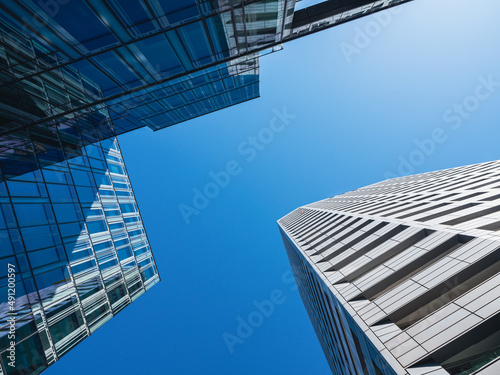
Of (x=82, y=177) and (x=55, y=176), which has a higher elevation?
(x=82, y=177)

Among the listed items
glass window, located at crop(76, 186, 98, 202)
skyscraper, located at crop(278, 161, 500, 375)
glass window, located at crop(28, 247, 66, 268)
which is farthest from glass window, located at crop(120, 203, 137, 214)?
skyscraper, located at crop(278, 161, 500, 375)

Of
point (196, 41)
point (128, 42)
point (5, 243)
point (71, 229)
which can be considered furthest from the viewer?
point (71, 229)

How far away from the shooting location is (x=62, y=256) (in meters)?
17.1

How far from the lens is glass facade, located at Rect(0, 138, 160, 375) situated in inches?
530

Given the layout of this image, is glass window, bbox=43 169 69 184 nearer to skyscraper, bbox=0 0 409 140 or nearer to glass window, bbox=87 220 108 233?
skyscraper, bbox=0 0 409 140

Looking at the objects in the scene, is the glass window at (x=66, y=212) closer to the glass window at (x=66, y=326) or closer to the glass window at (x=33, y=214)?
the glass window at (x=33, y=214)

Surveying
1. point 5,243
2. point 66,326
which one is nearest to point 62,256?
point 5,243

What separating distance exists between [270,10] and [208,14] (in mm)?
4100

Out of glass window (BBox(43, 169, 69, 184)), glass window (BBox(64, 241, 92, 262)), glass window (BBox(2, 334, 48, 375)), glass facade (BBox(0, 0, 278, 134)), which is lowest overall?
glass window (BBox(2, 334, 48, 375))

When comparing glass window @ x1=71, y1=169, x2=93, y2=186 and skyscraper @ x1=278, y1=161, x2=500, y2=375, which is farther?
glass window @ x1=71, y1=169, x2=93, y2=186

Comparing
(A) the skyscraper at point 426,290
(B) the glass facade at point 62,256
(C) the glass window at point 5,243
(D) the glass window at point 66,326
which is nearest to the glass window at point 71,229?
(B) the glass facade at point 62,256

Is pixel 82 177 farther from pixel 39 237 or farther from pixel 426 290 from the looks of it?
pixel 426 290

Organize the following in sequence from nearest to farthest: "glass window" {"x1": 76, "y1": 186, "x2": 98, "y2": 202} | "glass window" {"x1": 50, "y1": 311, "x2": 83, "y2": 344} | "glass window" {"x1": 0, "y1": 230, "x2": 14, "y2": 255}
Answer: "glass window" {"x1": 0, "y1": 230, "x2": 14, "y2": 255}
"glass window" {"x1": 50, "y1": 311, "x2": 83, "y2": 344}
"glass window" {"x1": 76, "y1": 186, "x2": 98, "y2": 202}

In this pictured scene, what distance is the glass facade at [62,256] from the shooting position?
44.2 ft
